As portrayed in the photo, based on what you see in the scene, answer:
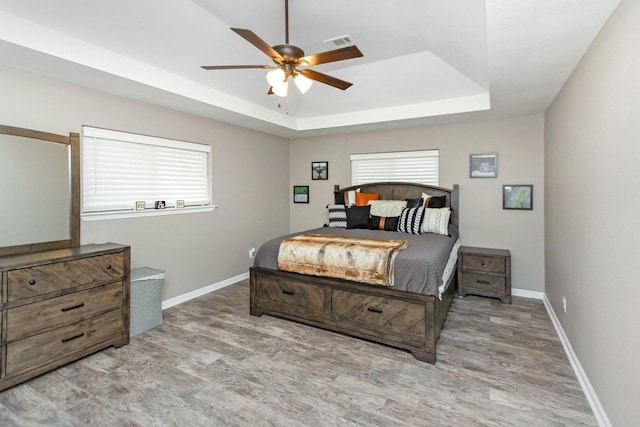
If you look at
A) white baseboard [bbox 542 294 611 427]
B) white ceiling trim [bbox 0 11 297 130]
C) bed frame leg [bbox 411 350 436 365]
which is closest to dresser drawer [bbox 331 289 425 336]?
bed frame leg [bbox 411 350 436 365]

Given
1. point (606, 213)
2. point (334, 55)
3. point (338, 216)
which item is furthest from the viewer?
point (338, 216)

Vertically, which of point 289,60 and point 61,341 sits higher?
point 289,60

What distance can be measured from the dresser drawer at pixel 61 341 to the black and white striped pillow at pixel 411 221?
3.12m

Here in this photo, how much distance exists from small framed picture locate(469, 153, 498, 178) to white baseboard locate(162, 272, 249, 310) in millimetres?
3621

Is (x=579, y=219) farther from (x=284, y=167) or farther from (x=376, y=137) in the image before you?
(x=284, y=167)

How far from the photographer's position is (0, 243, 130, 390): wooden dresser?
218 cm

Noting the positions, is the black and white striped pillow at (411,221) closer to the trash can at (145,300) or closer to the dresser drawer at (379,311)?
the dresser drawer at (379,311)

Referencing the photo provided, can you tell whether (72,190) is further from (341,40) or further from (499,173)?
(499,173)

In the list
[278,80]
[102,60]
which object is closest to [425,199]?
[278,80]

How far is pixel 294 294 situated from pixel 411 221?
1747 mm

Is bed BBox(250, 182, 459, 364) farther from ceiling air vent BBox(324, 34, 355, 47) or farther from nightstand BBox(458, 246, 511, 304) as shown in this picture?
ceiling air vent BBox(324, 34, 355, 47)

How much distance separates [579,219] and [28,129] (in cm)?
435

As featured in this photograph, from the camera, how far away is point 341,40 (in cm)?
288

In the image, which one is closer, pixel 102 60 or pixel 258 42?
pixel 258 42
